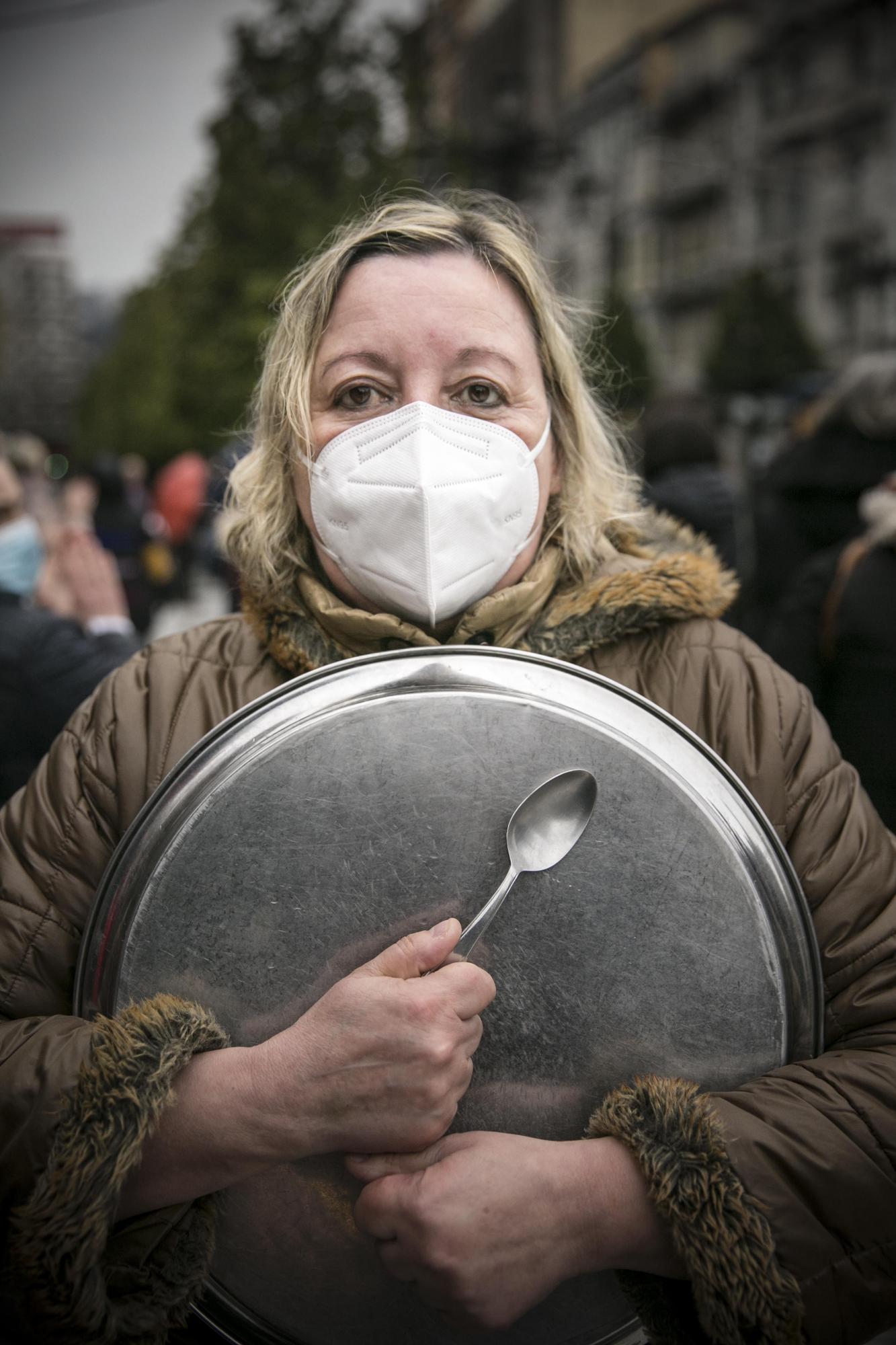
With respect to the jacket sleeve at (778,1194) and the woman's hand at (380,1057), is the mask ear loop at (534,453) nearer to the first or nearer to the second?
the woman's hand at (380,1057)

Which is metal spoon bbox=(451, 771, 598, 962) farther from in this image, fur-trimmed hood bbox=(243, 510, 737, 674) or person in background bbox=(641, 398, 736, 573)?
person in background bbox=(641, 398, 736, 573)

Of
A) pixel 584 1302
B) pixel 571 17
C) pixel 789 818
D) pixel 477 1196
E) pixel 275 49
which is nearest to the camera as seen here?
pixel 477 1196

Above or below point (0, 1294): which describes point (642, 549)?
above

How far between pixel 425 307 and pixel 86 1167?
3.87 feet

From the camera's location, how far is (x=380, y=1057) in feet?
3.84

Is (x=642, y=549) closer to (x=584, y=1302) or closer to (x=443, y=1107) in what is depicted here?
(x=443, y=1107)

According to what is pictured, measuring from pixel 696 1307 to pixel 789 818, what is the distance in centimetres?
59

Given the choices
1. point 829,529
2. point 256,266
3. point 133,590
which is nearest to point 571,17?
point 256,266

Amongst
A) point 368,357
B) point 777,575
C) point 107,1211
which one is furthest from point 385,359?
point 777,575

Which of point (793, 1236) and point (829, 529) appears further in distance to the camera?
point (829, 529)

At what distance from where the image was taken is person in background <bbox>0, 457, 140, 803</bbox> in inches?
109

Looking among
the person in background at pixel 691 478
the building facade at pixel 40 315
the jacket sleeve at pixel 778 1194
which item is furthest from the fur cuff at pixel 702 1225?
the building facade at pixel 40 315

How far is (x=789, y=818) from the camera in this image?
4.57 ft

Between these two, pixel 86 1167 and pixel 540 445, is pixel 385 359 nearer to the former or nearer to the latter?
pixel 540 445
